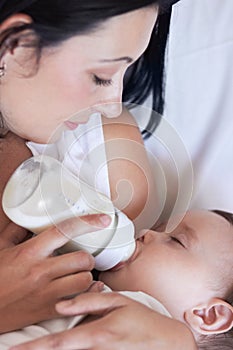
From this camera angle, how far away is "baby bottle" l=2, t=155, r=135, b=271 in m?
1.13

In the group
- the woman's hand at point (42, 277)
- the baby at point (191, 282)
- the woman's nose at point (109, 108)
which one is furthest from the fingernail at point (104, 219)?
the woman's nose at point (109, 108)

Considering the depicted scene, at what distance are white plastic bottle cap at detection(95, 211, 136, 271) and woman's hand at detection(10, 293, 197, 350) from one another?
139 millimetres

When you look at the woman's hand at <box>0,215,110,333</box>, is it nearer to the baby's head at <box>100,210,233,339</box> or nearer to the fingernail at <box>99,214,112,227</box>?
the fingernail at <box>99,214,112,227</box>

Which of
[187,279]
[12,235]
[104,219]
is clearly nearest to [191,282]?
[187,279]

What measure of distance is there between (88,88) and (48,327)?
0.40 m

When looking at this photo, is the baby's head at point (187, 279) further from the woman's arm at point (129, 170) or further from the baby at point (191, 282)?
the woman's arm at point (129, 170)

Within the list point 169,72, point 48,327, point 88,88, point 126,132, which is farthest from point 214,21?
point 48,327

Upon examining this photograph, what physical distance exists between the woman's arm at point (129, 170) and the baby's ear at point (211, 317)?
205mm

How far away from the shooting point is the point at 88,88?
1189mm

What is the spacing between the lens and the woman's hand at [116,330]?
0.96 metres

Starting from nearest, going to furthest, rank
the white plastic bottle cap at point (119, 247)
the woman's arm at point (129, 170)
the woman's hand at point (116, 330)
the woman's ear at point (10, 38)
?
the woman's hand at point (116, 330)
the woman's ear at point (10, 38)
the white plastic bottle cap at point (119, 247)
the woman's arm at point (129, 170)

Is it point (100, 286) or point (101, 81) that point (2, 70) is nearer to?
point (101, 81)

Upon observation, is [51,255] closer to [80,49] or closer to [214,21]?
[80,49]

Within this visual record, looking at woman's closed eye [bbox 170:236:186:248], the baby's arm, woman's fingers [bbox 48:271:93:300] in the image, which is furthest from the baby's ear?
the baby's arm
